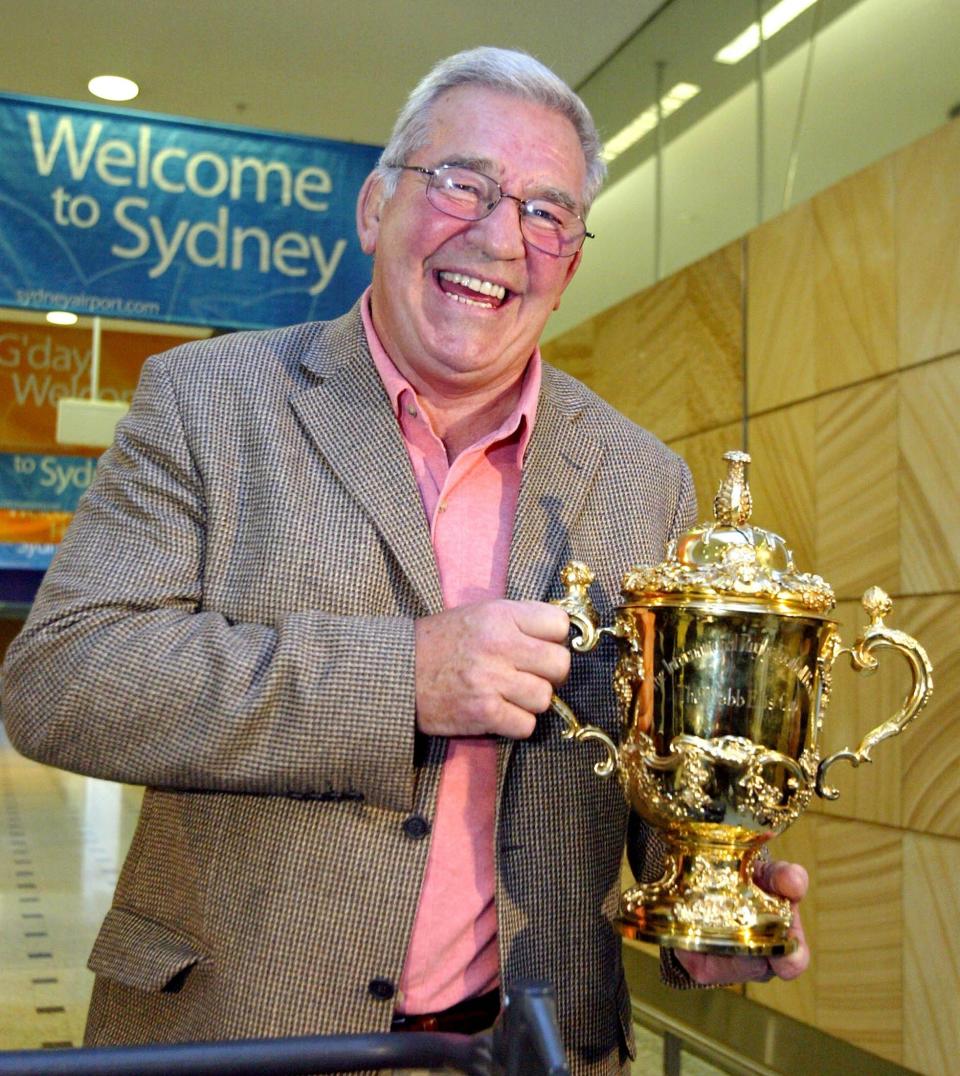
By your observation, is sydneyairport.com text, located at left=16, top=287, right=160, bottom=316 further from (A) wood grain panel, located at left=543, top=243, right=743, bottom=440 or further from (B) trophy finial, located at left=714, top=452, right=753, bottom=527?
(B) trophy finial, located at left=714, top=452, right=753, bottom=527

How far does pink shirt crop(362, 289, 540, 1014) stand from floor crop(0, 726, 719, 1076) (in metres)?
3.17

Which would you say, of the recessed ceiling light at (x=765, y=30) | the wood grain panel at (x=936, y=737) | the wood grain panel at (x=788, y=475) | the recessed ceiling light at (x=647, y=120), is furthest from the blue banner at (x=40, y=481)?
the wood grain panel at (x=936, y=737)

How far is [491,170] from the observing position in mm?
1588

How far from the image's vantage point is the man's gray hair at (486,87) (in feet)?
5.33

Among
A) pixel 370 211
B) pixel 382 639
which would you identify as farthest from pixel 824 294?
pixel 382 639

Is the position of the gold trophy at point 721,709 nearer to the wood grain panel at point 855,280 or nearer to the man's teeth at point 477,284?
the man's teeth at point 477,284

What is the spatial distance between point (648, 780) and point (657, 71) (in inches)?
201

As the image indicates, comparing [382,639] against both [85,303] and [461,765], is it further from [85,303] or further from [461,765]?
[85,303]

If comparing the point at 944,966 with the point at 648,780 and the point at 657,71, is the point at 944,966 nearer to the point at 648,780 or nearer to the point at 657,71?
the point at 648,780

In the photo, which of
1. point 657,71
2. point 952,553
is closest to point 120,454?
point 952,553

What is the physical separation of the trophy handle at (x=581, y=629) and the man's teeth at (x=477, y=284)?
0.38 m

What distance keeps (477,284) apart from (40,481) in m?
11.0

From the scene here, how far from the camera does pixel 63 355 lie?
1023 centimetres

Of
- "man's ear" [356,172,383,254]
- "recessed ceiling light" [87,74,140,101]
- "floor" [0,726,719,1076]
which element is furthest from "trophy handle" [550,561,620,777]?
"recessed ceiling light" [87,74,140,101]
